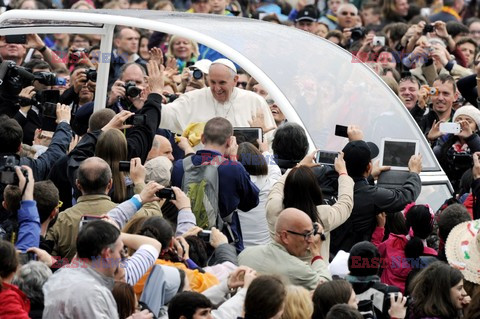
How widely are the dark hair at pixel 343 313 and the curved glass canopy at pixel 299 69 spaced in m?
4.04

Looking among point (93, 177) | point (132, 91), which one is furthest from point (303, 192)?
point (132, 91)

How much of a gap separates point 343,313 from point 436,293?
1132 millimetres

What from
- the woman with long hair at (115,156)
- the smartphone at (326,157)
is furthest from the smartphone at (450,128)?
the woman with long hair at (115,156)

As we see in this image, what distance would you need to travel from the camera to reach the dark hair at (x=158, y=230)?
888 centimetres

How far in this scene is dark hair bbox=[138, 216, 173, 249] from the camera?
8883 mm

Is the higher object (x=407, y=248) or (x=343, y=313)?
(x=343, y=313)

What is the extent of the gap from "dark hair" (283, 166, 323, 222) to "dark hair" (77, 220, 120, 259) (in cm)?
209

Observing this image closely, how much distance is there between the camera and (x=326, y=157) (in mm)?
11188

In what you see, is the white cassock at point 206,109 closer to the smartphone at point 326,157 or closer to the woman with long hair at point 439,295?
the smartphone at point 326,157

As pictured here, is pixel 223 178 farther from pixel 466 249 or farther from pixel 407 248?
pixel 466 249

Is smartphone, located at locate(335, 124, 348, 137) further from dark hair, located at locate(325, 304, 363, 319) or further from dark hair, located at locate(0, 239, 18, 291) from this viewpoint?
dark hair, located at locate(0, 239, 18, 291)

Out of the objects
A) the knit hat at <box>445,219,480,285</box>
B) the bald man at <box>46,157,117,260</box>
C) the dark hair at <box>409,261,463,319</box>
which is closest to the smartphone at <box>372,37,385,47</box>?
the knit hat at <box>445,219,480,285</box>

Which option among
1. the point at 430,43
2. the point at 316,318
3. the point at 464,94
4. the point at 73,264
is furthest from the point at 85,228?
the point at 430,43

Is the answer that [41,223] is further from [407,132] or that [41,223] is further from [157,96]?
[407,132]
